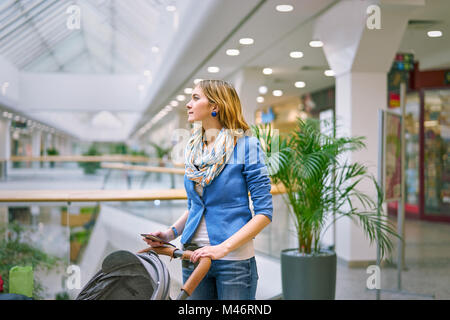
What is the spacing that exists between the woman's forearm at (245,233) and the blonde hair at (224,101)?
32cm

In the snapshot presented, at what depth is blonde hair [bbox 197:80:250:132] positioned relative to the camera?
4.96 feet

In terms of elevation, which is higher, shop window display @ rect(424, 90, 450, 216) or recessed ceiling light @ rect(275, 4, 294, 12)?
recessed ceiling light @ rect(275, 4, 294, 12)

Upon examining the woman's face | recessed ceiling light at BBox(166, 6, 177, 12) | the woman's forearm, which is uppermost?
recessed ceiling light at BBox(166, 6, 177, 12)

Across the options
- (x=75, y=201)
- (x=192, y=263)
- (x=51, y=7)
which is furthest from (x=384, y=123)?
(x=51, y=7)

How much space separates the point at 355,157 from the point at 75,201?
129 inches

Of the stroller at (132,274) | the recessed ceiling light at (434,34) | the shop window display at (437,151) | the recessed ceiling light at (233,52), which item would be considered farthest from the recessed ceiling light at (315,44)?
the stroller at (132,274)

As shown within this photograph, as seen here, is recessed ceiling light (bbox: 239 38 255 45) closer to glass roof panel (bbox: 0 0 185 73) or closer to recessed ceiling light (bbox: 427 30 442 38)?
glass roof panel (bbox: 0 0 185 73)

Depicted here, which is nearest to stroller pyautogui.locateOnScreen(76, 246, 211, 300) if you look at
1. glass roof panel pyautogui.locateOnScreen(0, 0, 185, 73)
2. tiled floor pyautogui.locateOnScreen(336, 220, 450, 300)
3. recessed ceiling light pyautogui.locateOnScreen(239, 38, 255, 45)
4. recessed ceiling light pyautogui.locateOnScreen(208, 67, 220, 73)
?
tiled floor pyautogui.locateOnScreen(336, 220, 450, 300)

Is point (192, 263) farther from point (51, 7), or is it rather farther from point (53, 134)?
point (53, 134)

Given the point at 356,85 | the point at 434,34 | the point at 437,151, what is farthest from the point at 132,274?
the point at 437,151

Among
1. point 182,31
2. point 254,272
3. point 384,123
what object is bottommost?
point 254,272

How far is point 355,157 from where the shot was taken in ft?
17.2

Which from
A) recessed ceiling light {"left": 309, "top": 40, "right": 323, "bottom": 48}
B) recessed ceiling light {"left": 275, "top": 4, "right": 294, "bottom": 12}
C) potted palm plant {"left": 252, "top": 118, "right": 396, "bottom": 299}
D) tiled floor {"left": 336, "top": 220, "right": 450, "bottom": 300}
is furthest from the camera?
recessed ceiling light {"left": 309, "top": 40, "right": 323, "bottom": 48}

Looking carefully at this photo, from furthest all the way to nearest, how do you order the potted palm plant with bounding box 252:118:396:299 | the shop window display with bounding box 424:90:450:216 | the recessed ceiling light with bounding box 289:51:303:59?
the shop window display with bounding box 424:90:450:216, the recessed ceiling light with bounding box 289:51:303:59, the potted palm plant with bounding box 252:118:396:299
